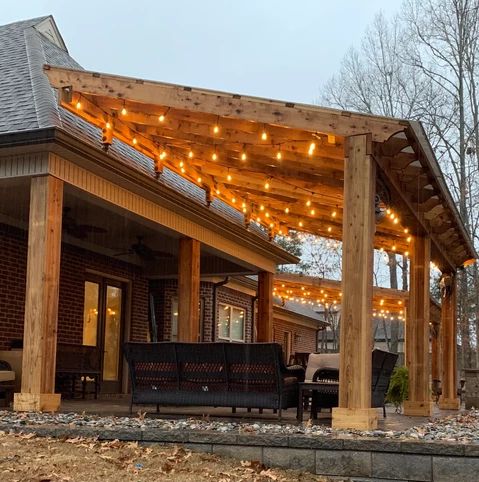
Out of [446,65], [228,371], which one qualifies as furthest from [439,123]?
[228,371]

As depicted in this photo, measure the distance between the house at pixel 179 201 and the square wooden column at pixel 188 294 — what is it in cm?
2

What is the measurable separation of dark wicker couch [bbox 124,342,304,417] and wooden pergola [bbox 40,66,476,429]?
83 centimetres

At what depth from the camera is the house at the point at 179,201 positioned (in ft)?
22.8

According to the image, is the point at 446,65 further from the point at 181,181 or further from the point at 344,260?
the point at 344,260

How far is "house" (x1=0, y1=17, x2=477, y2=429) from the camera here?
22.8ft

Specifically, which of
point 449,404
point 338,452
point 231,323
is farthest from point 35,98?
point 231,323

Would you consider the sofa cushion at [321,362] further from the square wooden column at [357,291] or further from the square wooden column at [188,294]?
the square wooden column at [357,291]

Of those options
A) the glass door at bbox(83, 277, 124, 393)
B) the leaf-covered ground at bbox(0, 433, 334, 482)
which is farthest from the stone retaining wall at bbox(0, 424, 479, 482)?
the glass door at bbox(83, 277, 124, 393)

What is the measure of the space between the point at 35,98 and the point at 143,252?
3.74 meters

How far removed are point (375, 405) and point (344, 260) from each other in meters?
1.87

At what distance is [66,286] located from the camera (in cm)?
1173

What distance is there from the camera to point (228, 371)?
7.40 meters

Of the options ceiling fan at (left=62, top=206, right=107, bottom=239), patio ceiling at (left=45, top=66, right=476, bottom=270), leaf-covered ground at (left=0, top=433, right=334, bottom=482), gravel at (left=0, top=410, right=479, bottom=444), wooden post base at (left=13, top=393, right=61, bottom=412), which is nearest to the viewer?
leaf-covered ground at (left=0, top=433, right=334, bottom=482)

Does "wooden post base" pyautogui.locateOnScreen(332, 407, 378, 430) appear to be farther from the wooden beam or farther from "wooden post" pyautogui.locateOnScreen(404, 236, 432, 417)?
"wooden post" pyautogui.locateOnScreen(404, 236, 432, 417)
